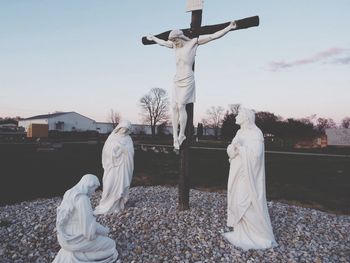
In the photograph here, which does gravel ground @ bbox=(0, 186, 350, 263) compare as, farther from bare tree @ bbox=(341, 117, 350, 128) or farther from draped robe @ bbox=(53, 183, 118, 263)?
bare tree @ bbox=(341, 117, 350, 128)

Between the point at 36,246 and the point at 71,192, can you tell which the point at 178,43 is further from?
the point at 36,246

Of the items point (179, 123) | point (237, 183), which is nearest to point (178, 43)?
point (179, 123)

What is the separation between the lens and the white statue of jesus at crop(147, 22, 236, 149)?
6.93m

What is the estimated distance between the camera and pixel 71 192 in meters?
4.75

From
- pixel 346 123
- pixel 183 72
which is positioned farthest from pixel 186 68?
pixel 346 123

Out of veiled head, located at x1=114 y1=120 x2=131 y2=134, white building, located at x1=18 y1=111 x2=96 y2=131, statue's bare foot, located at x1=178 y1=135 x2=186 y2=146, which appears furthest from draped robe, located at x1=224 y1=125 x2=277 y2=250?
white building, located at x1=18 y1=111 x2=96 y2=131

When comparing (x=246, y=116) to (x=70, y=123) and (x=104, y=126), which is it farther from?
(x=104, y=126)

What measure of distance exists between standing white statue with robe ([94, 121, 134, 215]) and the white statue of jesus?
141 cm

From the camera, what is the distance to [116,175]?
758cm

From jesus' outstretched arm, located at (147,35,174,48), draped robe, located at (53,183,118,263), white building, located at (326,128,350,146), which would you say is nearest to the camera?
draped robe, located at (53,183,118,263)

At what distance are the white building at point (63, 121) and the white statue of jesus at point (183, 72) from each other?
60461 millimetres

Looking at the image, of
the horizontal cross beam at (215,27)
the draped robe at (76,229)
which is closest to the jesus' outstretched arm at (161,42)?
the horizontal cross beam at (215,27)

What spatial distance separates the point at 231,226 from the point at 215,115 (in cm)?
8496

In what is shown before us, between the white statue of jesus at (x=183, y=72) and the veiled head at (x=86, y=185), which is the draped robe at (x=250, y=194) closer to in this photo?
the white statue of jesus at (x=183, y=72)
